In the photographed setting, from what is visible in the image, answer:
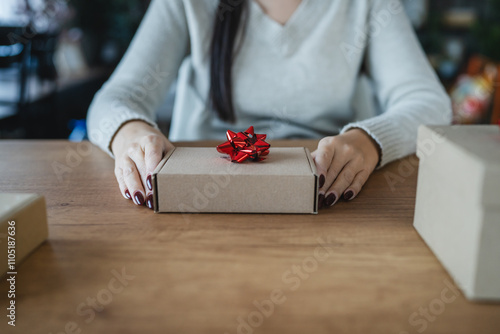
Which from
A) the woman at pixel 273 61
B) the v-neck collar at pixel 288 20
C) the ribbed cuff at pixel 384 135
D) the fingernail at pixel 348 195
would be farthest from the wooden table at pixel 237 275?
the v-neck collar at pixel 288 20

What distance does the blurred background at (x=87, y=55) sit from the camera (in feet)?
7.28

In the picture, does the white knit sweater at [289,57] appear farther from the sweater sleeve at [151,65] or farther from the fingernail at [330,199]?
the fingernail at [330,199]

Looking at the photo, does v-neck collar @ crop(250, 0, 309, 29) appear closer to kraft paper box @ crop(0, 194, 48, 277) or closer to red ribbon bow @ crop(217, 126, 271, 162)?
red ribbon bow @ crop(217, 126, 271, 162)

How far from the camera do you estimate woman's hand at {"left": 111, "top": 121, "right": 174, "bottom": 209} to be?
0.53 m

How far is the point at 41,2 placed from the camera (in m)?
2.69

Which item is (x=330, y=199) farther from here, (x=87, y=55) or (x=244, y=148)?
(x=87, y=55)

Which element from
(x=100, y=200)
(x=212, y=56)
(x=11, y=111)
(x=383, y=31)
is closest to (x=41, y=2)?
(x=11, y=111)

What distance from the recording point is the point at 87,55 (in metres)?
3.20

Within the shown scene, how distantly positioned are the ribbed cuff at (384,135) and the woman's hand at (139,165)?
29 cm

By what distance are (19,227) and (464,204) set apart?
38 centimetres

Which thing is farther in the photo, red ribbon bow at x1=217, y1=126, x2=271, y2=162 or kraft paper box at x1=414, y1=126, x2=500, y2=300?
red ribbon bow at x1=217, y1=126, x2=271, y2=162

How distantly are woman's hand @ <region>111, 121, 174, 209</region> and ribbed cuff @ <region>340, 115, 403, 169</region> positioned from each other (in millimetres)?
286

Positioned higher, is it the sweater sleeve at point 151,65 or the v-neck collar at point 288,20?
the v-neck collar at point 288,20

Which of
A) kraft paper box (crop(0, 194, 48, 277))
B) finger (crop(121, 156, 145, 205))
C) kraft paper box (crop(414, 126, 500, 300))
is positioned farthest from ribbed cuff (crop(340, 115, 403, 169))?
kraft paper box (crop(0, 194, 48, 277))
